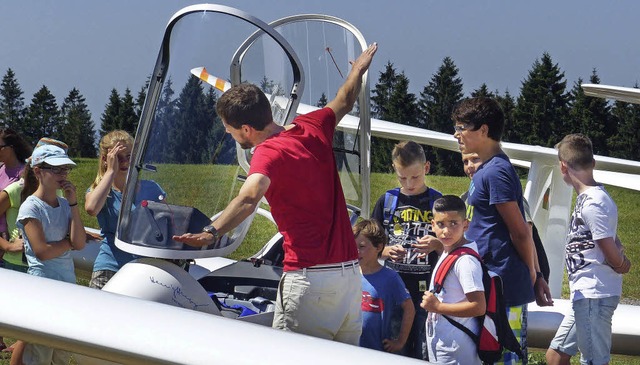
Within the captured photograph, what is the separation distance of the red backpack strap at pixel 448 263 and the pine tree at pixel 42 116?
3163 cm

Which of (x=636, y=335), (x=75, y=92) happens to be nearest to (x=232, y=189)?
(x=636, y=335)

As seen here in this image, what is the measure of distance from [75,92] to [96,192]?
3213 cm

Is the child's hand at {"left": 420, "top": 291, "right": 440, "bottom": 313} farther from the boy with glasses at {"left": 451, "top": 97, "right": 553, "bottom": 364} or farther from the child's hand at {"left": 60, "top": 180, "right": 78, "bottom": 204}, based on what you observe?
the child's hand at {"left": 60, "top": 180, "right": 78, "bottom": 204}

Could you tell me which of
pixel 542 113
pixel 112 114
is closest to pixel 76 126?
pixel 112 114

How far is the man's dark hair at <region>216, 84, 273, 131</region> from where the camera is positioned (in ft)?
11.9

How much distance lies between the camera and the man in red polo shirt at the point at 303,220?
11.7 feet

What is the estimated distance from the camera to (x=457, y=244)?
427 centimetres

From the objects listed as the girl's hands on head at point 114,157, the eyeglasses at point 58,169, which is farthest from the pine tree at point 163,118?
the eyeglasses at point 58,169

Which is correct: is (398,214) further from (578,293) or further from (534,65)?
(534,65)

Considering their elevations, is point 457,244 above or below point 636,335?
above

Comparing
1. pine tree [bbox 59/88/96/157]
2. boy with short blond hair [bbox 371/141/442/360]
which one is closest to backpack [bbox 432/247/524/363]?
boy with short blond hair [bbox 371/141/442/360]

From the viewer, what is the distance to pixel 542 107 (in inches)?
1529

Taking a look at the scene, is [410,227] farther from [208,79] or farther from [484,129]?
[208,79]

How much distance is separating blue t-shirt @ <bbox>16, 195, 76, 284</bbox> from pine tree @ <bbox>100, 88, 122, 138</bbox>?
2642 cm
